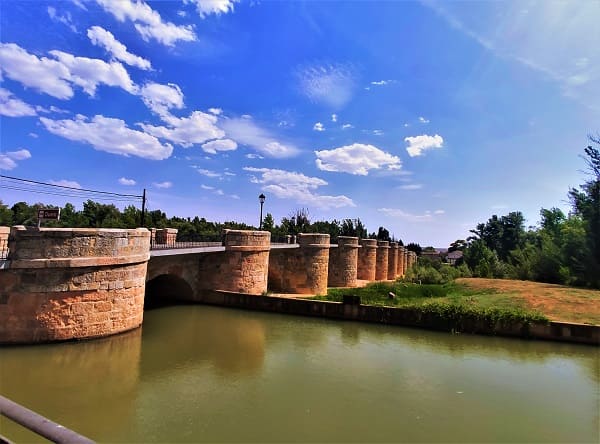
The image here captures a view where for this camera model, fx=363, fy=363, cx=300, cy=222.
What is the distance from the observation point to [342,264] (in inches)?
1045

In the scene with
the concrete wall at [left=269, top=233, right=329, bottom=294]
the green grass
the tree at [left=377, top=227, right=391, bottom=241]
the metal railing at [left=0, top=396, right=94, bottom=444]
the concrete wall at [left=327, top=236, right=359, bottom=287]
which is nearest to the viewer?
the metal railing at [left=0, top=396, right=94, bottom=444]

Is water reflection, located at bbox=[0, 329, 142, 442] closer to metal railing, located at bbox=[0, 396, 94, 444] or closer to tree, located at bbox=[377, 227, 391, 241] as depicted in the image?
metal railing, located at bbox=[0, 396, 94, 444]

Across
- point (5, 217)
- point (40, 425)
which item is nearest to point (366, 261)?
point (40, 425)

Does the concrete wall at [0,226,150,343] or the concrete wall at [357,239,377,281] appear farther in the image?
the concrete wall at [357,239,377,281]

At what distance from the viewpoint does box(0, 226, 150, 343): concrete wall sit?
8773 mm

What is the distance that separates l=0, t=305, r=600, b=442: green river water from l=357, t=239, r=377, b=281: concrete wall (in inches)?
829

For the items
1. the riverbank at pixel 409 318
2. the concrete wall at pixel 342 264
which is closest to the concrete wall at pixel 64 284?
the riverbank at pixel 409 318

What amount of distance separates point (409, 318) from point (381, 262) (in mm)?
24582

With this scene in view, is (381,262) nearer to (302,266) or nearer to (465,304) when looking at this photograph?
(302,266)

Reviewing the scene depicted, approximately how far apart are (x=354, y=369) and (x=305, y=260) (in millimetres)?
12789

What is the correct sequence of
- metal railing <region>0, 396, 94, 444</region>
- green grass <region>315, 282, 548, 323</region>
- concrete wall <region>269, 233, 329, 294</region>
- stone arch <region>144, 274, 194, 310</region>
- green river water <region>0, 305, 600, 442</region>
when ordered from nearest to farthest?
metal railing <region>0, 396, 94, 444</region> → green river water <region>0, 305, 600, 442</region> → green grass <region>315, 282, 548, 323</region> → stone arch <region>144, 274, 194, 310</region> → concrete wall <region>269, 233, 329, 294</region>

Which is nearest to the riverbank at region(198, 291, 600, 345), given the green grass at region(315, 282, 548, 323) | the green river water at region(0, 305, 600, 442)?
the green grass at region(315, 282, 548, 323)

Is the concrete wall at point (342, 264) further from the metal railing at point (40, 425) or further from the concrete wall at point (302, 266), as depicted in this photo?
the metal railing at point (40, 425)

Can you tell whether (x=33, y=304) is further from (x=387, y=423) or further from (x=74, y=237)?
(x=387, y=423)
